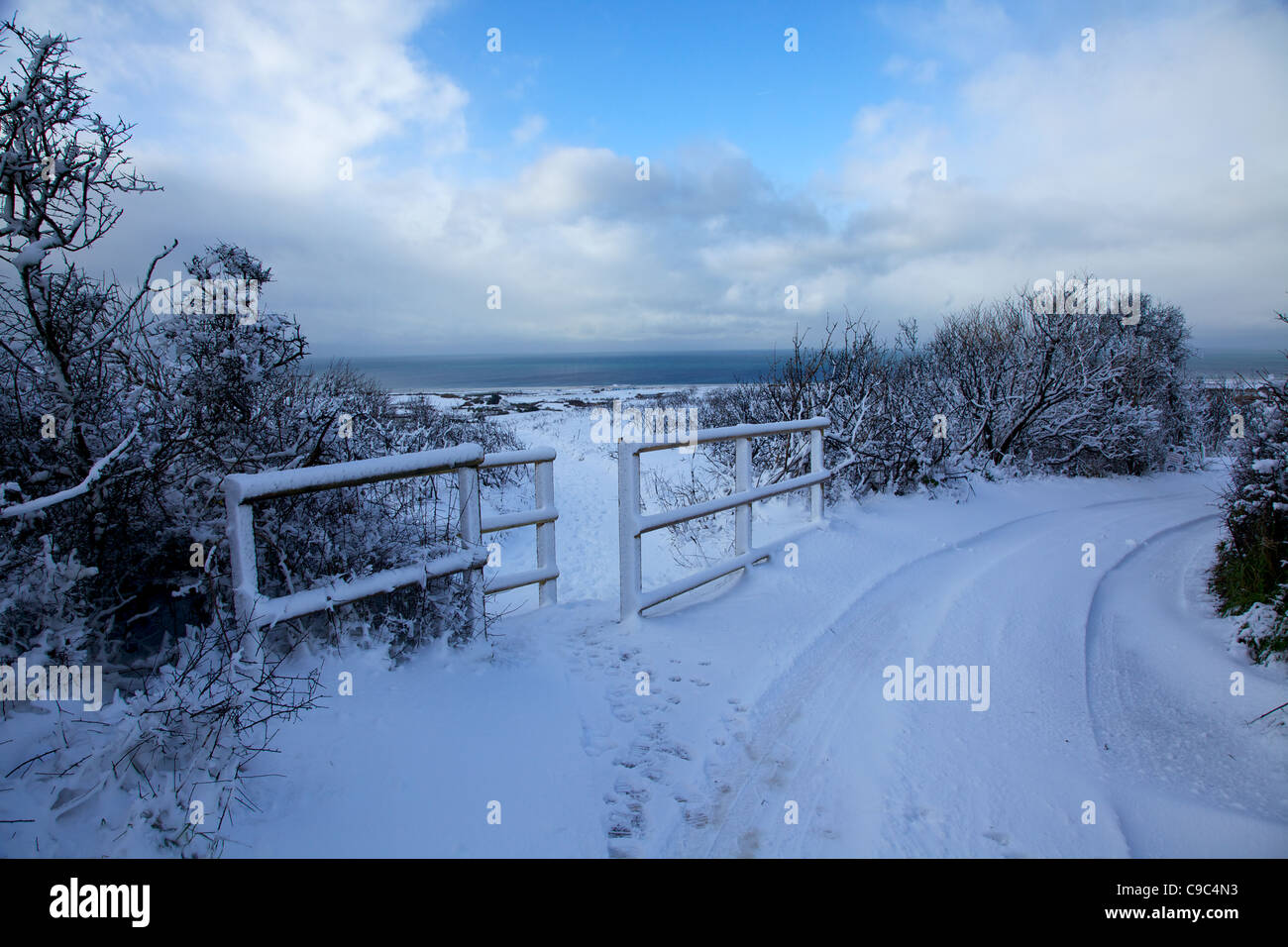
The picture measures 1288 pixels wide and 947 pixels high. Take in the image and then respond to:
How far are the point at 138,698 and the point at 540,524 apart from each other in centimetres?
263

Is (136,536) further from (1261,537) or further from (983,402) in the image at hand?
(983,402)

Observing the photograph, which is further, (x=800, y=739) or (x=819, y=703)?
(x=819, y=703)

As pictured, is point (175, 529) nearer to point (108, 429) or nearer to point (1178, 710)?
point (108, 429)

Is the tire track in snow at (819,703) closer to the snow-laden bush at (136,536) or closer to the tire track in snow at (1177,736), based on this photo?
the tire track in snow at (1177,736)

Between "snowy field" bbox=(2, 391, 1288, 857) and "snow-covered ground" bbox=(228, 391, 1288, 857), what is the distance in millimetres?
14

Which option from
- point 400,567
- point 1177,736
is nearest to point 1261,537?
point 1177,736

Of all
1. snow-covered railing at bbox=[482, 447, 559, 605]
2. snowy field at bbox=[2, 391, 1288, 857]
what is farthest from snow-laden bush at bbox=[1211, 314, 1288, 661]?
snow-covered railing at bbox=[482, 447, 559, 605]

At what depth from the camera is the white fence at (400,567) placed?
9.56 ft

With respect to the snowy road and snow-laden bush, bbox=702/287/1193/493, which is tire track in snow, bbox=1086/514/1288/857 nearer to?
the snowy road

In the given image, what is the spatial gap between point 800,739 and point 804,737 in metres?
0.03

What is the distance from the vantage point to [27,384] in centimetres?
420

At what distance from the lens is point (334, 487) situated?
3.27 metres

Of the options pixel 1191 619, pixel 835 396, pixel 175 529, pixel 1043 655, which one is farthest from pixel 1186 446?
pixel 175 529

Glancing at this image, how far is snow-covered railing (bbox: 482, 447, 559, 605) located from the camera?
4582 mm
